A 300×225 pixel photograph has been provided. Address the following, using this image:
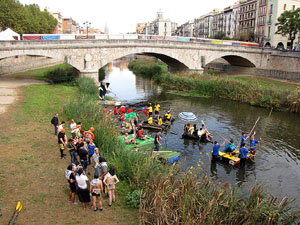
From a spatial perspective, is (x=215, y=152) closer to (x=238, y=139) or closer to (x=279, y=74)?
(x=238, y=139)

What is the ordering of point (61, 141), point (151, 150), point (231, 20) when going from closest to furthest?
point (61, 141), point (151, 150), point (231, 20)

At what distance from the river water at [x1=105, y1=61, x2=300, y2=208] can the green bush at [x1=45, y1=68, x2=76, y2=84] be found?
710cm

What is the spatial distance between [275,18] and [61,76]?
46269 millimetres

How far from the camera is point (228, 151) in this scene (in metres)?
14.9

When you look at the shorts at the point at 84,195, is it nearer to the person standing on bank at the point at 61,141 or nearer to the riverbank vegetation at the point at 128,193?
the riverbank vegetation at the point at 128,193

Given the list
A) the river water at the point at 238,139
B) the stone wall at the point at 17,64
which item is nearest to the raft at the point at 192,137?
the river water at the point at 238,139

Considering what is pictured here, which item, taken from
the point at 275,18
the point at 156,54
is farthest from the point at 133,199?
the point at 275,18

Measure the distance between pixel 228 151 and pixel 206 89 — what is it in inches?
721

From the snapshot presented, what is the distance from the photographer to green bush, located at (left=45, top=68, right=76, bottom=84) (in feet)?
110

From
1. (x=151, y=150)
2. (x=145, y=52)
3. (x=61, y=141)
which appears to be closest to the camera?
(x=61, y=141)

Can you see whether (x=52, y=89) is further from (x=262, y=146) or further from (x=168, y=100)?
(x=262, y=146)

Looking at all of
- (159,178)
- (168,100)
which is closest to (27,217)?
(159,178)

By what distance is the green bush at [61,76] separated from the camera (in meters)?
33.5

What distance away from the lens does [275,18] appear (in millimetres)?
55281
